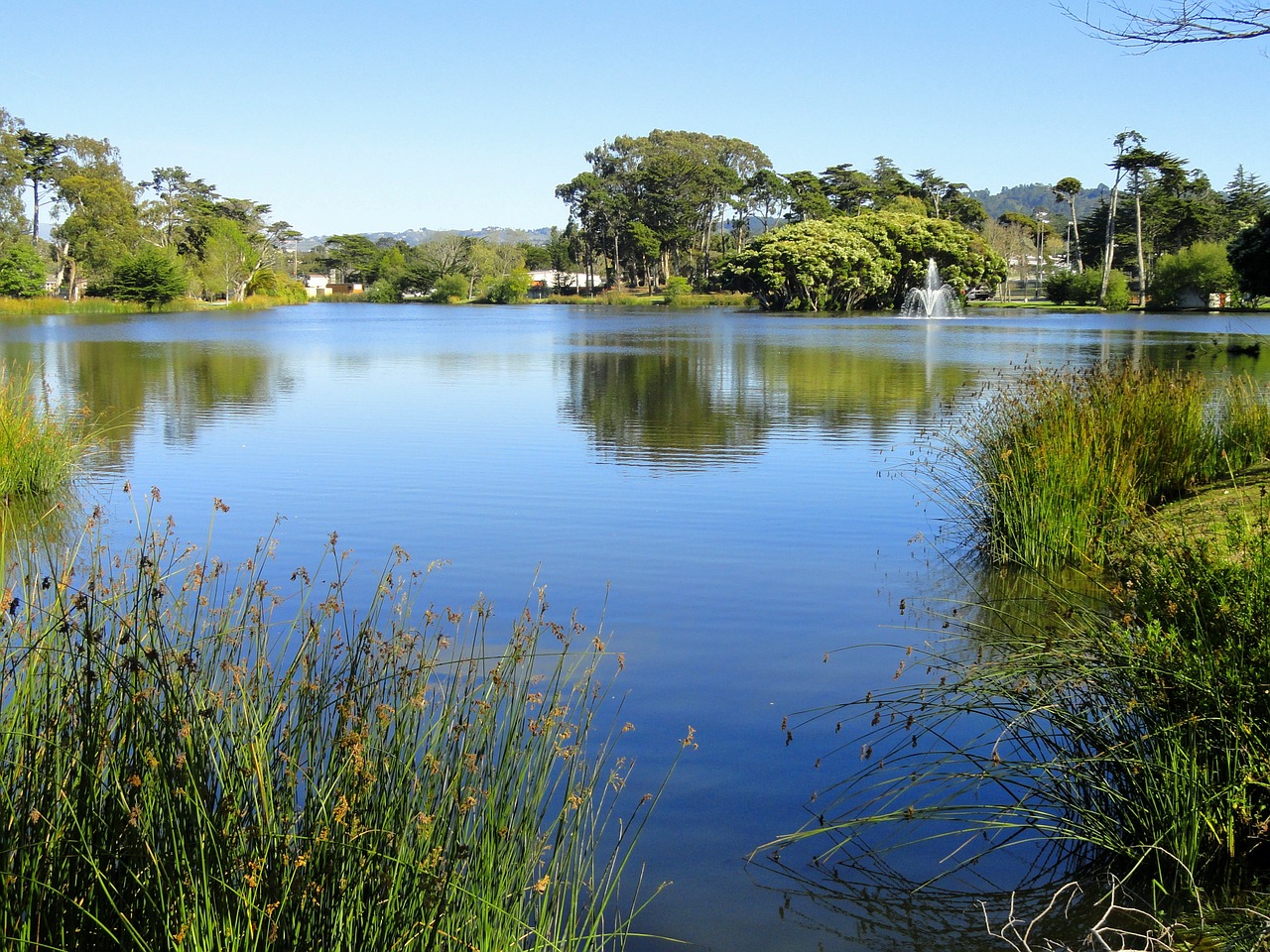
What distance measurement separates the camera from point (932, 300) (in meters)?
51.4

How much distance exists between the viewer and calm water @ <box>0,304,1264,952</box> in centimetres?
373

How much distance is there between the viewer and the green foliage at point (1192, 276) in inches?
2024

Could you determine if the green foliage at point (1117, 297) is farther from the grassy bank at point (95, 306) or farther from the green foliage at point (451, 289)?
the green foliage at point (451, 289)

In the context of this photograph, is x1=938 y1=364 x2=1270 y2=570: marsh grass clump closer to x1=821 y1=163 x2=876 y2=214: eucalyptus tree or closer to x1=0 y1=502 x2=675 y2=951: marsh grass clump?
x1=0 y1=502 x2=675 y2=951: marsh grass clump

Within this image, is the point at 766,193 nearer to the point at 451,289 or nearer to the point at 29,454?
the point at 451,289

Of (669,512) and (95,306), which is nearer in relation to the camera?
(669,512)

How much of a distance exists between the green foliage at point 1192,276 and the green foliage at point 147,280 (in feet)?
152

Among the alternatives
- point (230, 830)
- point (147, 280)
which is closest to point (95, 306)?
point (147, 280)

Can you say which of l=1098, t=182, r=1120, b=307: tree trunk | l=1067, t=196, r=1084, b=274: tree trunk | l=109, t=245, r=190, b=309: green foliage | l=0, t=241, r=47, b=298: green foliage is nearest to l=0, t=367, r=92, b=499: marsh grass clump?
l=0, t=241, r=47, b=298: green foliage

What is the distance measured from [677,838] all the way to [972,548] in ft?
14.2

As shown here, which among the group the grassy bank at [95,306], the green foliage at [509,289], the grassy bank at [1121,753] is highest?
the green foliage at [509,289]

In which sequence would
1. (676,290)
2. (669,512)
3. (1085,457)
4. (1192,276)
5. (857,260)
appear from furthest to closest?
1. (676,290)
2. (1192,276)
3. (857,260)
4. (669,512)
5. (1085,457)

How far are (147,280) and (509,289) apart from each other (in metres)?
33.0

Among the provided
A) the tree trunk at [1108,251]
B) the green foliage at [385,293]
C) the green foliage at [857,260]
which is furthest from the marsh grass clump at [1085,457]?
the green foliage at [385,293]
